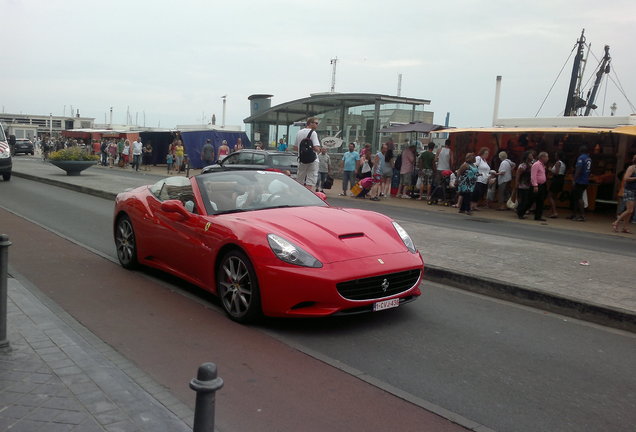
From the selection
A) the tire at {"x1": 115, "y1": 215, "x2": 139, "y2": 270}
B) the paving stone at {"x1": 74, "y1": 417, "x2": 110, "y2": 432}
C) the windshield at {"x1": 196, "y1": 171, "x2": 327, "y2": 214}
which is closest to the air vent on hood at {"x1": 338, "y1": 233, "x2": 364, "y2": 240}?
the windshield at {"x1": 196, "y1": 171, "x2": 327, "y2": 214}

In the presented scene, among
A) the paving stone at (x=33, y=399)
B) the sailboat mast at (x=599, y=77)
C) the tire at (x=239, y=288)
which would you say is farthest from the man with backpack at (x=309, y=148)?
the sailboat mast at (x=599, y=77)

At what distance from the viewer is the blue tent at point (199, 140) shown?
31.9 meters

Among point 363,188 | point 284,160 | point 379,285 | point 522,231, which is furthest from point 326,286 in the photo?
point 284,160

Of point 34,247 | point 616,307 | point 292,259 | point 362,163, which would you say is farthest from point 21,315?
point 362,163

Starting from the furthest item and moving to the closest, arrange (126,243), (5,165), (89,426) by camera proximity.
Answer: (5,165)
(126,243)
(89,426)

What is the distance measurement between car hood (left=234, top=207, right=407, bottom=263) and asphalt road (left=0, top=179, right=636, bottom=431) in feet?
2.27

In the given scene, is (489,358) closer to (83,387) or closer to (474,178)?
(83,387)

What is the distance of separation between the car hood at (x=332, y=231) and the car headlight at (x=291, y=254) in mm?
55

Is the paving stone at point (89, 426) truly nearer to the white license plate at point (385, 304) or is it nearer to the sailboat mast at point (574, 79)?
the white license plate at point (385, 304)

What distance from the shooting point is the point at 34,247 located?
27.6ft

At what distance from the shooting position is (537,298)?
5.96 m

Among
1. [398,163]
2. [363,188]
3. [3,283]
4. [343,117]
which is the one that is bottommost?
[363,188]

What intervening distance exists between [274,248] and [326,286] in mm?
572

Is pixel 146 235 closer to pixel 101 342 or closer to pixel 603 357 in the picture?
pixel 101 342
